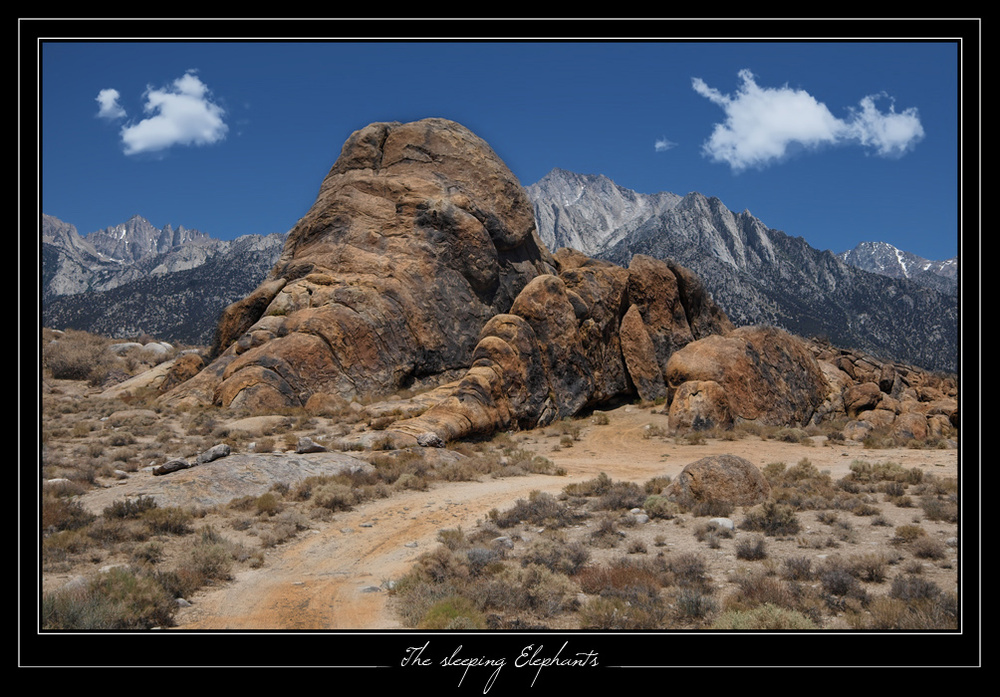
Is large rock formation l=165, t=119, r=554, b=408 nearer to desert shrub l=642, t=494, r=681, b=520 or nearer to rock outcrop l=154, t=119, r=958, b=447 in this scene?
rock outcrop l=154, t=119, r=958, b=447

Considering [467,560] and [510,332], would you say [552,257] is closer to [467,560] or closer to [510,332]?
[510,332]

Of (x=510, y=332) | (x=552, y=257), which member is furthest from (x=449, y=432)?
(x=552, y=257)

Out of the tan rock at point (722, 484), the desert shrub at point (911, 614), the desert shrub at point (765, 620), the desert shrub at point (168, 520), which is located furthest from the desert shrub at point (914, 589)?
the desert shrub at point (168, 520)

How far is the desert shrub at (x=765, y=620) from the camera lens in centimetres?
591

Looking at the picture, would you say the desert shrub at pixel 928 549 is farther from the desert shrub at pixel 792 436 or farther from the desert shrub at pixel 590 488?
the desert shrub at pixel 792 436

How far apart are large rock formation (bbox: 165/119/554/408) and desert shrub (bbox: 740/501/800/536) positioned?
1853 cm

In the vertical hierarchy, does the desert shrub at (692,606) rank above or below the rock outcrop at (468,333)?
below

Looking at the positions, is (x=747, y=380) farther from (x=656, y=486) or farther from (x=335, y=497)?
(x=335, y=497)

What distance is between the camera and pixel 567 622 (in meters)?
6.42

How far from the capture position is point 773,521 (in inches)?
380

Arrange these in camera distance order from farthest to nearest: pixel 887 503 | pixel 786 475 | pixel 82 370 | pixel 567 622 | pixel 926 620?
pixel 82 370
pixel 786 475
pixel 887 503
pixel 567 622
pixel 926 620

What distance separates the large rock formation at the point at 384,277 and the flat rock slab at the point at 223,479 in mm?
9825
